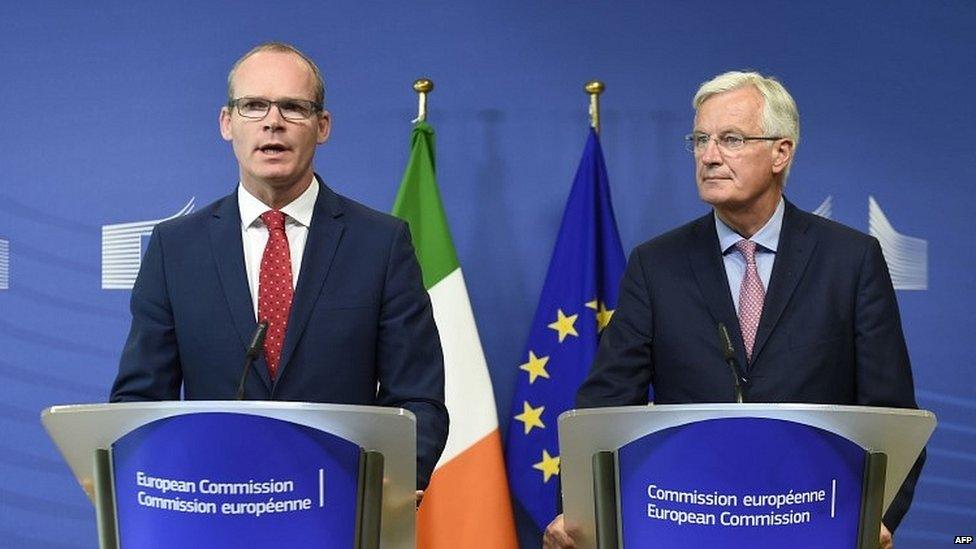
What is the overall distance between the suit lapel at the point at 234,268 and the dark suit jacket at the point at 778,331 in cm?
80

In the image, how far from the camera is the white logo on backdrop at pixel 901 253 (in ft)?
14.0

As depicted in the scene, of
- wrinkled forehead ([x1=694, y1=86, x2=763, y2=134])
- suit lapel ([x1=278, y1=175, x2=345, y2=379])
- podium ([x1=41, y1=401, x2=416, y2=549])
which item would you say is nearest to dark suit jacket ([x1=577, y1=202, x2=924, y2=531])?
wrinkled forehead ([x1=694, y1=86, x2=763, y2=134])

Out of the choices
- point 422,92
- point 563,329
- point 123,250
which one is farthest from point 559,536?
point 123,250

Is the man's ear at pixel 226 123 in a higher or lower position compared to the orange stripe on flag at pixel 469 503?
higher

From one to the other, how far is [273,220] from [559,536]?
3.16 feet

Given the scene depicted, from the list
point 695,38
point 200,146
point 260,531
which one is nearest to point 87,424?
point 260,531

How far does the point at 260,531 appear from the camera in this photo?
5.71ft

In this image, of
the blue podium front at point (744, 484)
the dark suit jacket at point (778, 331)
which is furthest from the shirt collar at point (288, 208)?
the blue podium front at point (744, 484)

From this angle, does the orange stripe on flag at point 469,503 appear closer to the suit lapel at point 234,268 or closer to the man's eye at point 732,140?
the man's eye at point 732,140

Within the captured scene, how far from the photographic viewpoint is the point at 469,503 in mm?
3949

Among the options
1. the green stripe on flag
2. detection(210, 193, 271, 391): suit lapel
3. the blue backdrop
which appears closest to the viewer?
detection(210, 193, 271, 391): suit lapel

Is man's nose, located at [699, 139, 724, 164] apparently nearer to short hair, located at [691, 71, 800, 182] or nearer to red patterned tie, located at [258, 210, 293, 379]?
short hair, located at [691, 71, 800, 182]

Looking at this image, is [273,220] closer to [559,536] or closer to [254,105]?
[254,105]

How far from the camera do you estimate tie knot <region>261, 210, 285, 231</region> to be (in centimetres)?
271
